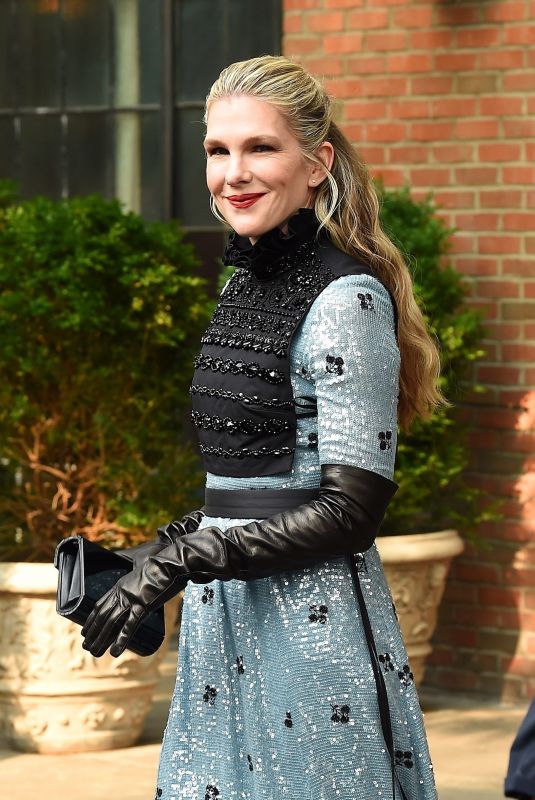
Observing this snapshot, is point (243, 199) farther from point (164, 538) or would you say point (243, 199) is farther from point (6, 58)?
point (6, 58)

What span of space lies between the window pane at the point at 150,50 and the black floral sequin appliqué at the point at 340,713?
514 centimetres

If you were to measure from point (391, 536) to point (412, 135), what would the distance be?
70.4 inches

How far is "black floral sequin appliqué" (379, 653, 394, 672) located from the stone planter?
10.6 feet

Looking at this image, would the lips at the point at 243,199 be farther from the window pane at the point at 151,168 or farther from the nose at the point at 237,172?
the window pane at the point at 151,168

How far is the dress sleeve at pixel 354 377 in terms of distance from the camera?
2779 mm

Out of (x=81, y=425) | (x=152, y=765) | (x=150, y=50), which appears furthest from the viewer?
(x=150, y=50)

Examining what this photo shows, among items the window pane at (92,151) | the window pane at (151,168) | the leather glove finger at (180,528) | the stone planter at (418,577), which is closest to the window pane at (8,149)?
the window pane at (92,151)

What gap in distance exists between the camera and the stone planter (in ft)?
20.4

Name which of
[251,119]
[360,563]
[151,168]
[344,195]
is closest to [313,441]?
[360,563]

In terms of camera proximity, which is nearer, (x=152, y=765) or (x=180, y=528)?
(x=180, y=528)

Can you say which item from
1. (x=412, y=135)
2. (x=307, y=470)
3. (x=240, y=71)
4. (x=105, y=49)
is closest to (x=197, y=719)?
(x=307, y=470)

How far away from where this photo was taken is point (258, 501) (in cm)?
295

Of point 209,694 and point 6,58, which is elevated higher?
point 6,58

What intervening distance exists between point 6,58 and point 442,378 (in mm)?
2992
